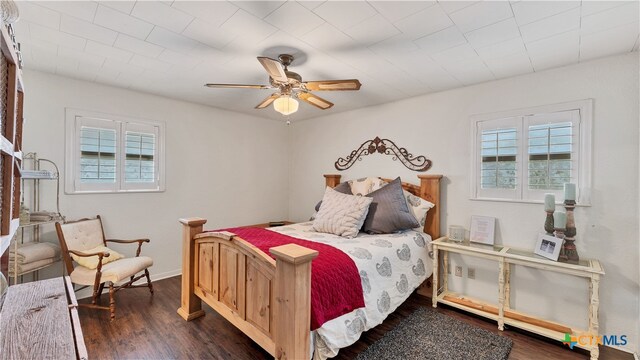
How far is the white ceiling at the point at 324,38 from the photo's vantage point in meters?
1.69

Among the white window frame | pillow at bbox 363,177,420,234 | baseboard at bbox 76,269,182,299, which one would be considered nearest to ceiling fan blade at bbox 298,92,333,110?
→ pillow at bbox 363,177,420,234

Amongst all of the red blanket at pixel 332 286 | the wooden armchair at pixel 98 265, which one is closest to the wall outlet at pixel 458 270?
the red blanket at pixel 332 286

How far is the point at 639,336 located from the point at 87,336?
437 cm

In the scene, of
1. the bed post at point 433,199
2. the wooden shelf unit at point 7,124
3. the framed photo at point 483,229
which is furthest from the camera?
the bed post at point 433,199

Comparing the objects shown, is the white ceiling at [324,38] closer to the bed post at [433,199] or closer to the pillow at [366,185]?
the bed post at [433,199]

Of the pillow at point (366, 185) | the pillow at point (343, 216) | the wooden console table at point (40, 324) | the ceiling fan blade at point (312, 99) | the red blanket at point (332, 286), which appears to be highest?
the ceiling fan blade at point (312, 99)

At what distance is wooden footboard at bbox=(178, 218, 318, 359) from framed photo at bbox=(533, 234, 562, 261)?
2.11 metres

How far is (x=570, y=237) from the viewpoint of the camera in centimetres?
233

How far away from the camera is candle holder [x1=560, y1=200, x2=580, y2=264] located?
2.29 metres

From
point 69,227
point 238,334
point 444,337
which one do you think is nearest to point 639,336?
point 444,337

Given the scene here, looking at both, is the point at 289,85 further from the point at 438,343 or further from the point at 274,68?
the point at 438,343

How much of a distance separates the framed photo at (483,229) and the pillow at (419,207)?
0.46 m

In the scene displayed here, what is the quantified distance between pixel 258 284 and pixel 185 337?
939 mm

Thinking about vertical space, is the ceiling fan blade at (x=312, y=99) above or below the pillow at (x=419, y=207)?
above
